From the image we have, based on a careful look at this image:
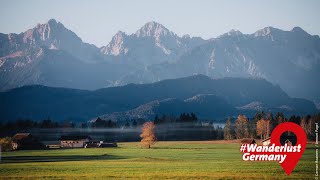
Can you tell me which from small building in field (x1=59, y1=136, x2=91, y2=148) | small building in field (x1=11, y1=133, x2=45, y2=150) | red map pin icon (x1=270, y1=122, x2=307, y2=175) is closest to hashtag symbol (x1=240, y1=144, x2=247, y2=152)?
red map pin icon (x1=270, y1=122, x2=307, y2=175)

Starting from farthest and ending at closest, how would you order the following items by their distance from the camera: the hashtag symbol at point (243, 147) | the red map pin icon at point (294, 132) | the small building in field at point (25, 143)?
1. the small building in field at point (25, 143)
2. the hashtag symbol at point (243, 147)
3. the red map pin icon at point (294, 132)

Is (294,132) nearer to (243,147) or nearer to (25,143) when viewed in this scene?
(243,147)

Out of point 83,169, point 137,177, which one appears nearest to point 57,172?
point 83,169

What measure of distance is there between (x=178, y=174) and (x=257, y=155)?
38.5 feet

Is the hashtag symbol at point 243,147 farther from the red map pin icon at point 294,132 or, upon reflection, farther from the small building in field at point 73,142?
the small building in field at point 73,142

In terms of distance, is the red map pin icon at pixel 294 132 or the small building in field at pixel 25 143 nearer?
the red map pin icon at pixel 294 132

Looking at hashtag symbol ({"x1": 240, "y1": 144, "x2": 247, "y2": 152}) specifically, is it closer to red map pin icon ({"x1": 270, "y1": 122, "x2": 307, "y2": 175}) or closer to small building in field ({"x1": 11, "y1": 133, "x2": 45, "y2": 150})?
red map pin icon ({"x1": 270, "y1": 122, "x2": 307, "y2": 175})

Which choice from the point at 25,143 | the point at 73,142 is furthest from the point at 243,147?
the point at 73,142

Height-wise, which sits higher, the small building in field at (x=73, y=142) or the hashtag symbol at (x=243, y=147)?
the hashtag symbol at (x=243, y=147)

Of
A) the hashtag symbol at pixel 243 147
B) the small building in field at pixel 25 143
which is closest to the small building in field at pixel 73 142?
the small building in field at pixel 25 143

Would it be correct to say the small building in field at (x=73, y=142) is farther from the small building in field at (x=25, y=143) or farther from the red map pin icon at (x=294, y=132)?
the red map pin icon at (x=294, y=132)

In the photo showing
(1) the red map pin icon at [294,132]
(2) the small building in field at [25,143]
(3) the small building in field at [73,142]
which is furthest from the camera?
(3) the small building in field at [73,142]

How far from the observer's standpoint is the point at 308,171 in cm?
6688

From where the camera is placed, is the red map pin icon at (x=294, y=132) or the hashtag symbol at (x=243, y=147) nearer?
the red map pin icon at (x=294, y=132)
